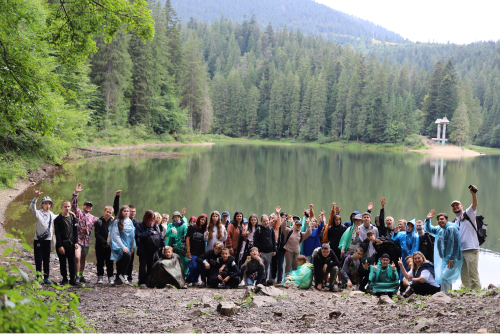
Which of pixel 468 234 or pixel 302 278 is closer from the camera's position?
pixel 468 234

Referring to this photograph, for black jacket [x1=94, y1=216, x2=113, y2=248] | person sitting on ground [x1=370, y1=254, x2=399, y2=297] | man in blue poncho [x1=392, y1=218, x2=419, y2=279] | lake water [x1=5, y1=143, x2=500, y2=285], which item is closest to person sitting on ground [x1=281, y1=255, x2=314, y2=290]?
person sitting on ground [x1=370, y1=254, x2=399, y2=297]

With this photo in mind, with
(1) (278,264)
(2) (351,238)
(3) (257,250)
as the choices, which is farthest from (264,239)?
(2) (351,238)

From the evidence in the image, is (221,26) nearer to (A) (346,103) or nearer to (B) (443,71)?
(A) (346,103)

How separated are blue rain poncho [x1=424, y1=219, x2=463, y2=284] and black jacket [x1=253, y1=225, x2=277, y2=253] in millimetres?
3297

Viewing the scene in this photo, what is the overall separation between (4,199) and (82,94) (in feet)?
53.2

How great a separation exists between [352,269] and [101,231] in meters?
5.15

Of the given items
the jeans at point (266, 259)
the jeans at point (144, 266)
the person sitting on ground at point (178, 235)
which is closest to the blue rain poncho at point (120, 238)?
the jeans at point (144, 266)

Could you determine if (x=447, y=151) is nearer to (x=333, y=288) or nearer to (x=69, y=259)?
(x=333, y=288)

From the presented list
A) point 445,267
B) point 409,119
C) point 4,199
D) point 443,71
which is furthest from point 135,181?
point 443,71

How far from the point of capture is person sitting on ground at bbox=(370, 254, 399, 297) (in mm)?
6992

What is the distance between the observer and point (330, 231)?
Result: 840cm

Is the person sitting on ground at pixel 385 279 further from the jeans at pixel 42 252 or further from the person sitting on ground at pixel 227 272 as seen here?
the jeans at pixel 42 252

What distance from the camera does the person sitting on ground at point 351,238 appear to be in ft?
25.5

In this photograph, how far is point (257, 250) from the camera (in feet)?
24.5
